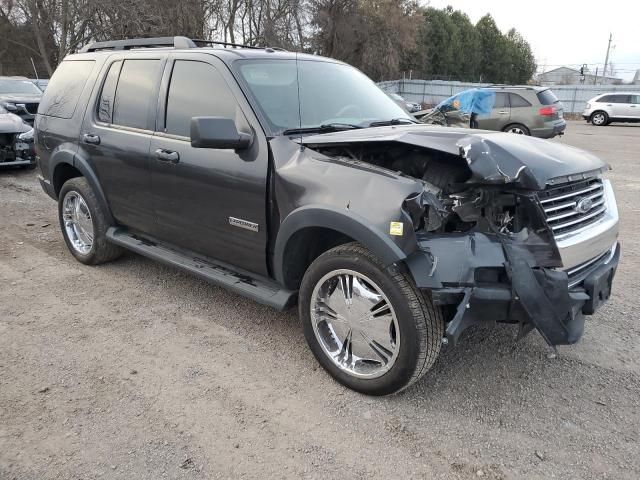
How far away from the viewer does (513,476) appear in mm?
2492

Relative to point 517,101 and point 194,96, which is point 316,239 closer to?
point 194,96

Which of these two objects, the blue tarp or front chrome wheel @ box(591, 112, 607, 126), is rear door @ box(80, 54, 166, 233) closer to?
the blue tarp

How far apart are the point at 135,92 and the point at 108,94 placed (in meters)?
0.44

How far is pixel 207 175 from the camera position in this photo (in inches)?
145

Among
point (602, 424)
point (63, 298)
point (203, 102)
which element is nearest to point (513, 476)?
point (602, 424)

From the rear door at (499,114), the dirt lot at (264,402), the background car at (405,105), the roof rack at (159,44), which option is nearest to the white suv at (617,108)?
the rear door at (499,114)

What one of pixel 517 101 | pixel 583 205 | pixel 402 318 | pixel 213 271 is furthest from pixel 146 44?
pixel 517 101

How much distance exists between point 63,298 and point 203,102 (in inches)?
82.2

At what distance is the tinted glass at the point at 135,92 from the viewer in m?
4.20

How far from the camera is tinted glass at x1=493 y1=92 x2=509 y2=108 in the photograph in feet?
53.7

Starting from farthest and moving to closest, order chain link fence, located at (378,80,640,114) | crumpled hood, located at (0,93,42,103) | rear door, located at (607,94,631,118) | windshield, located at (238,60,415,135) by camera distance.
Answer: chain link fence, located at (378,80,640,114) → rear door, located at (607,94,631,118) → crumpled hood, located at (0,93,42,103) → windshield, located at (238,60,415,135)

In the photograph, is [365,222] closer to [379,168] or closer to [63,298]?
[379,168]

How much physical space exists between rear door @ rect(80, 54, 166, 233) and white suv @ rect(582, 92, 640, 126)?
2612 centimetres

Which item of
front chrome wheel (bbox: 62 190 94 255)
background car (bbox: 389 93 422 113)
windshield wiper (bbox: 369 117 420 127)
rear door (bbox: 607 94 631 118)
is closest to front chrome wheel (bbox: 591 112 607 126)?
rear door (bbox: 607 94 631 118)
